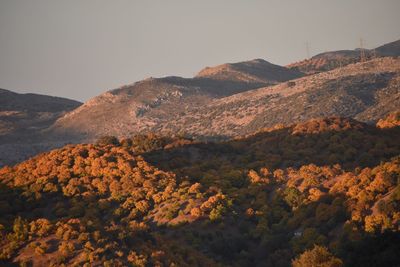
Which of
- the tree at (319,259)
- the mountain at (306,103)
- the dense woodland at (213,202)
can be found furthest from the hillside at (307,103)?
the tree at (319,259)

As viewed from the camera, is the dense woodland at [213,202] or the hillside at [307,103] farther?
the hillside at [307,103]

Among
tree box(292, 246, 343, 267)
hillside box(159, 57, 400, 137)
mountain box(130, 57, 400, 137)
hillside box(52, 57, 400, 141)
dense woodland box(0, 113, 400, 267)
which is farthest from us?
hillside box(52, 57, 400, 141)

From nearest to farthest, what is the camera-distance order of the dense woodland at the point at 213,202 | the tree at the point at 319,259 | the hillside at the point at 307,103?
1. the tree at the point at 319,259
2. the dense woodland at the point at 213,202
3. the hillside at the point at 307,103

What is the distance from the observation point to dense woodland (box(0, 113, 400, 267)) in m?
40.1

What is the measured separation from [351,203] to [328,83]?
435ft

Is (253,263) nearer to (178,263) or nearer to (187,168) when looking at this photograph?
(178,263)

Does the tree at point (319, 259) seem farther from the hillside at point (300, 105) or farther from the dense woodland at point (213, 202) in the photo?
the hillside at point (300, 105)

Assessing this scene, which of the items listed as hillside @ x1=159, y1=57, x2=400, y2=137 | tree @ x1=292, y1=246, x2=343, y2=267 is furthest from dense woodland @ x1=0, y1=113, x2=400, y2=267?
hillside @ x1=159, y1=57, x2=400, y2=137

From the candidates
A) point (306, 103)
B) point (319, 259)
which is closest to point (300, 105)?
point (306, 103)

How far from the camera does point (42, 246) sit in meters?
40.2

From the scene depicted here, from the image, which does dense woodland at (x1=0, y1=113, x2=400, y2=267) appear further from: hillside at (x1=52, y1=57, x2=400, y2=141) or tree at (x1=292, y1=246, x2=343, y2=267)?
hillside at (x1=52, y1=57, x2=400, y2=141)

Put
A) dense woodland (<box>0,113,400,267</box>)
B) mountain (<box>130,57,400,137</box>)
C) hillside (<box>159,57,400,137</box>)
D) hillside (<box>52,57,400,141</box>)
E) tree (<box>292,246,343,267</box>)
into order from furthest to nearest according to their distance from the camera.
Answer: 1. hillside (<box>52,57,400,141</box>)
2. mountain (<box>130,57,400,137</box>)
3. hillside (<box>159,57,400,137</box>)
4. dense woodland (<box>0,113,400,267</box>)
5. tree (<box>292,246,343,267</box>)

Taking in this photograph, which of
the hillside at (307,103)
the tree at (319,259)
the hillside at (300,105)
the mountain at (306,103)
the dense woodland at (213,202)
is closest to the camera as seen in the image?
the tree at (319,259)

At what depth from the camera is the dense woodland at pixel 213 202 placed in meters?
40.1
